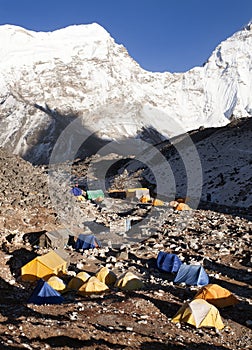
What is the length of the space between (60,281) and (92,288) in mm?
Result: 1463

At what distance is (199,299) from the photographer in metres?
14.3

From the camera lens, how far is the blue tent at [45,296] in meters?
15.1

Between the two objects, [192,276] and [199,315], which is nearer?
[199,315]

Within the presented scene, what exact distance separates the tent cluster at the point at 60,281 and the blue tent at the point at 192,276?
212 centimetres

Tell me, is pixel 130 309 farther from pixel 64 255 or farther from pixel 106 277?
pixel 64 255

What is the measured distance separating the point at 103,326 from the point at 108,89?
598 feet

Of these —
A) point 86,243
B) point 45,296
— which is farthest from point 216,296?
point 86,243

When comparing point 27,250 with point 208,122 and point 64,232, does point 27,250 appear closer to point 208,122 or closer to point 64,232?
point 64,232

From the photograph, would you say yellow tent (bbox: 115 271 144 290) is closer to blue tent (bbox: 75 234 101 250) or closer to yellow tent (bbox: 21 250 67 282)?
yellow tent (bbox: 21 250 67 282)

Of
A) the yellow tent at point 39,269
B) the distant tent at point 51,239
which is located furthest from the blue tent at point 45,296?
the distant tent at point 51,239

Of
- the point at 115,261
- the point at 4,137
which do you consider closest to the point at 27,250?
the point at 115,261

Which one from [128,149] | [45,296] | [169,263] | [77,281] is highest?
[128,149]

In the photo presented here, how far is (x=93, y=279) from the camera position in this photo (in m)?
17.0

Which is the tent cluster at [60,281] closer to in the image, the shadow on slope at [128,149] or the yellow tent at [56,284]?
the yellow tent at [56,284]
